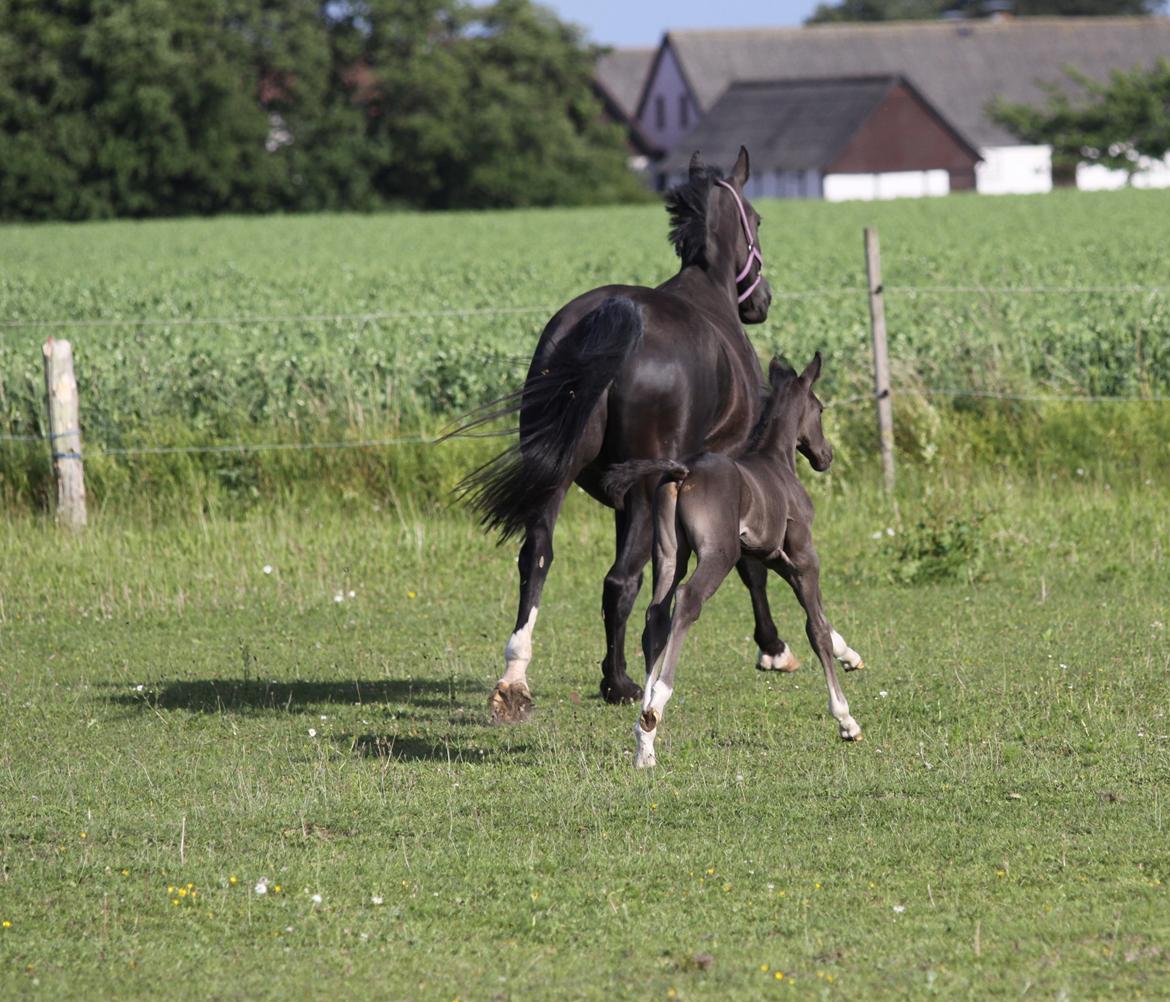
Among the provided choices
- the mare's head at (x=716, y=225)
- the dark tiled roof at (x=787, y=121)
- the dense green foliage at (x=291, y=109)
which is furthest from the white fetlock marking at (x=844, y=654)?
the dark tiled roof at (x=787, y=121)

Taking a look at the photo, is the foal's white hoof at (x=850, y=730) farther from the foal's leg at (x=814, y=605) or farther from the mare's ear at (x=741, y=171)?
the mare's ear at (x=741, y=171)

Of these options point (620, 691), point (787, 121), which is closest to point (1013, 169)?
point (787, 121)

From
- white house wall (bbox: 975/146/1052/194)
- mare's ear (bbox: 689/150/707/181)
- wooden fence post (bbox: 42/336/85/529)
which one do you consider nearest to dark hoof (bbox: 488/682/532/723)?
mare's ear (bbox: 689/150/707/181)

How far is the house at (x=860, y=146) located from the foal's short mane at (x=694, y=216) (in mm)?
71055

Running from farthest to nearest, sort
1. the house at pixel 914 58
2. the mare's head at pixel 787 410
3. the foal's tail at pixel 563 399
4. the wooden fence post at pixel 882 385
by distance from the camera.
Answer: the house at pixel 914 58
the wooden fence post at pixel 882 385
the foal's tail at pixel 563 399
the mare's head at pixel 787 410

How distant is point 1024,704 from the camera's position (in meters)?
7.70

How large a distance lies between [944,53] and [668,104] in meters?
15.7

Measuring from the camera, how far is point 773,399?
295 inches

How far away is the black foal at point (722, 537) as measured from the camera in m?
6.67

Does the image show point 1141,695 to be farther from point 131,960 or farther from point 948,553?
point 131,960

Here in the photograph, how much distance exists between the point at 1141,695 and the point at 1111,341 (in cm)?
812

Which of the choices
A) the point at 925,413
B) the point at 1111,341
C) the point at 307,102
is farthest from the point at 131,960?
the point at 307,102

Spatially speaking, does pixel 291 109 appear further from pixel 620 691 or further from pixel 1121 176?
pixel 620 691

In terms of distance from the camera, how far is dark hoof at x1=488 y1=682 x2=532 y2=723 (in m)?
7.59
